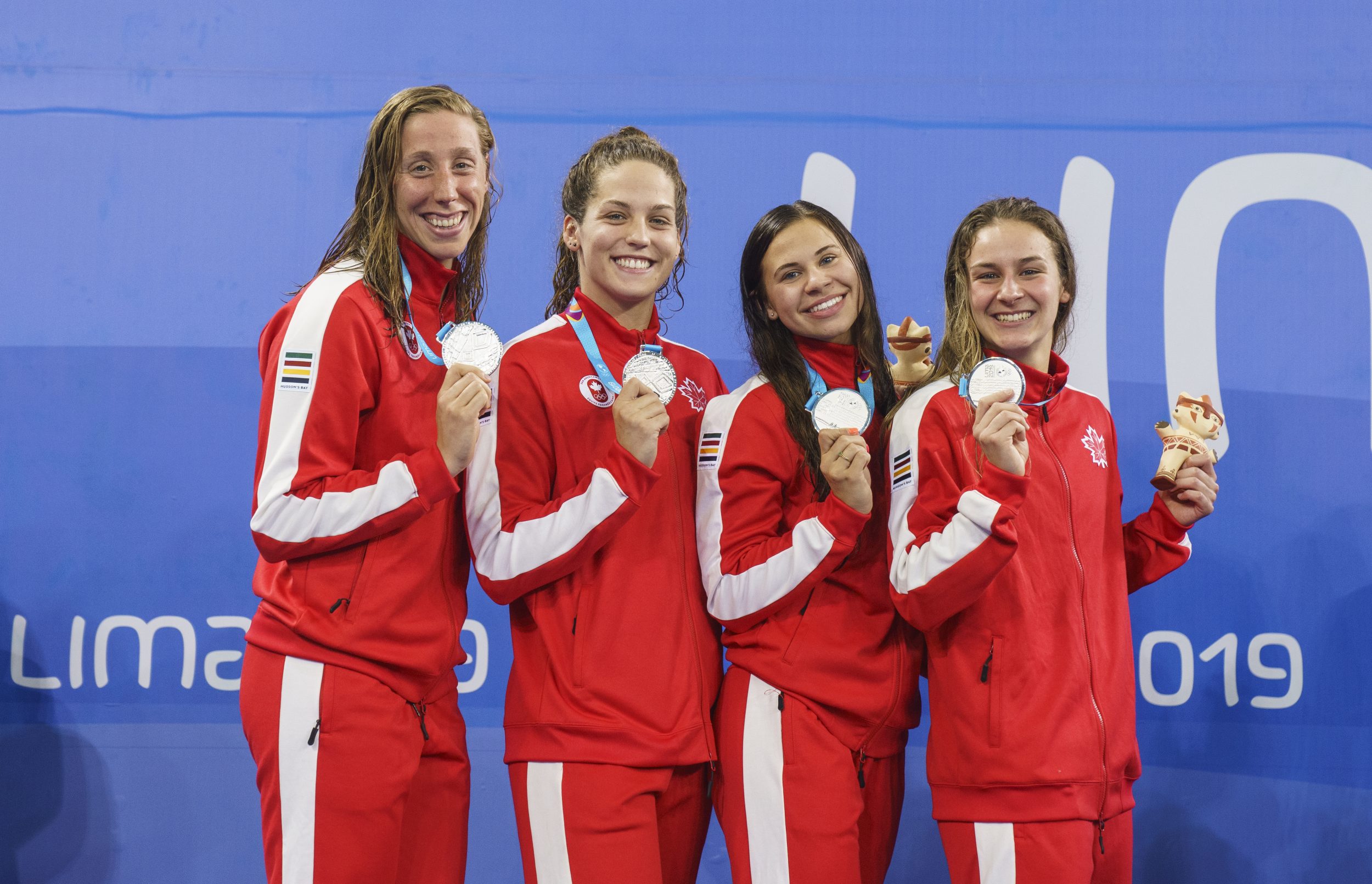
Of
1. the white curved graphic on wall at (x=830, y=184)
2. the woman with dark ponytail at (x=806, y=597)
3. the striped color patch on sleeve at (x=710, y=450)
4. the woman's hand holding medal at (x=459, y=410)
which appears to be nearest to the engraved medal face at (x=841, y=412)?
the woman with dark ponytail at (x=806, y=597)

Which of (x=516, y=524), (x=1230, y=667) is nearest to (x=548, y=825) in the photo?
(x=516, y=524)

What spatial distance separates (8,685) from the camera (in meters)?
3.20

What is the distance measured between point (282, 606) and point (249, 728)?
0.79ft

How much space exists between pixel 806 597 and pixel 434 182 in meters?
1.13

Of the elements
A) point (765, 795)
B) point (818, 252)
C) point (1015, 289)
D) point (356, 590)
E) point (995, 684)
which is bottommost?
point (765, 795)

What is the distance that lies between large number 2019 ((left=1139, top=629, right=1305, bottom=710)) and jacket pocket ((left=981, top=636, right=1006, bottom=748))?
4.58 feet

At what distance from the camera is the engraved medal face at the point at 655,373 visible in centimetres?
207

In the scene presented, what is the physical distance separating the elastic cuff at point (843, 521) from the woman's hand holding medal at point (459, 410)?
0.68 m

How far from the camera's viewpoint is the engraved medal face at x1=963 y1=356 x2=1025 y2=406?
6.51 ft

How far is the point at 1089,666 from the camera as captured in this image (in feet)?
6.72

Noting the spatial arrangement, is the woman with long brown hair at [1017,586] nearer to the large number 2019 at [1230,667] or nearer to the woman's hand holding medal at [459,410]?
the woman's hand holding medal at [459,410]

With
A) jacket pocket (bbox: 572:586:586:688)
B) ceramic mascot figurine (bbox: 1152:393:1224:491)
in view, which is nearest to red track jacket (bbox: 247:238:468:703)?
jacket pocket (bbox: 572:586:586:688)

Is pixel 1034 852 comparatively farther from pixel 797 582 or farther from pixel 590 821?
pixel 590 821

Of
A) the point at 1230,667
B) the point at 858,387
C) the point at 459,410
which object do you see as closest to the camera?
the point at 459,410
